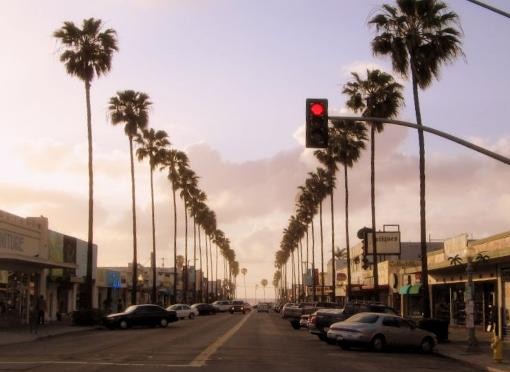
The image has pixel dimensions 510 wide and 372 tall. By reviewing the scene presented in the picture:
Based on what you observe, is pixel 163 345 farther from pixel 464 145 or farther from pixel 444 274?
pixel 444 274

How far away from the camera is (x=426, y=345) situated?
1107 inches

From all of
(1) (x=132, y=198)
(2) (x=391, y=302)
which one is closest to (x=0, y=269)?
(1) (x=132, y=198)

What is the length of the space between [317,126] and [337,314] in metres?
15.7

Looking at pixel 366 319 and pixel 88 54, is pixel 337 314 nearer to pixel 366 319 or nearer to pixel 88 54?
pixel 366 319

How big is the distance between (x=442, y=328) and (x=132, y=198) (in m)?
34.3

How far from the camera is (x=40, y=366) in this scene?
62.0 feet

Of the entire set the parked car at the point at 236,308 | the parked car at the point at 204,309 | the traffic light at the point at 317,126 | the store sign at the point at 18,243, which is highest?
the traffic light at the point at 317,126

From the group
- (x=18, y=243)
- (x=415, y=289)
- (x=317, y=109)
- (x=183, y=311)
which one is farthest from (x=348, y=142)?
(x=317, y=109)

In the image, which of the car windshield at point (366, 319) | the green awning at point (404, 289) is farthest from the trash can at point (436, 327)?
the green awning at point (404, 289)

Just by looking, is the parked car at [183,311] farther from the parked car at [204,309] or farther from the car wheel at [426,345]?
the car wheel at [426,345]

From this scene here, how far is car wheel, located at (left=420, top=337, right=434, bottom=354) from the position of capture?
2808cm

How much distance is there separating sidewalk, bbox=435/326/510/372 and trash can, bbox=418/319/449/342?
0.37m

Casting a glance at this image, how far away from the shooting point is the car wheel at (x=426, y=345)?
28078 mm

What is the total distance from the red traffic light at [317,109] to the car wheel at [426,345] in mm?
13231
